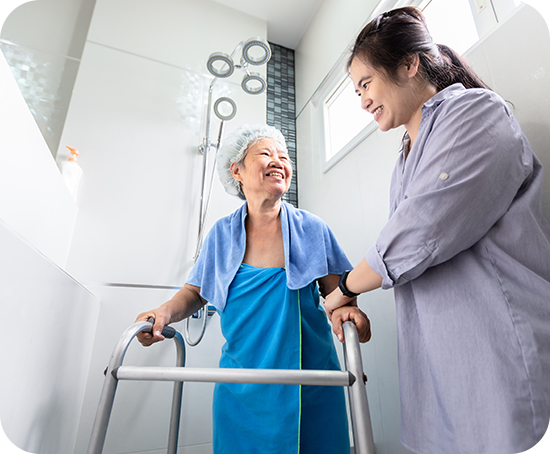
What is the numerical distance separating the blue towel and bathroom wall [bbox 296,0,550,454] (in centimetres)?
33

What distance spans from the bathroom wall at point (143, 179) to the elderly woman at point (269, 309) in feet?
1.50

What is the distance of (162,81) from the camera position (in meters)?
1.76

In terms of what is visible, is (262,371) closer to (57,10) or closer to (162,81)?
(162,81)

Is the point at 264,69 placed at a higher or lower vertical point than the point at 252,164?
higher

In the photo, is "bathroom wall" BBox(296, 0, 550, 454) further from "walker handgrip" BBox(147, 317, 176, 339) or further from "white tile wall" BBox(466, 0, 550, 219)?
"walker handgrip" BBox(147, 317, 176, 339)

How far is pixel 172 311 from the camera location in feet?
3.13

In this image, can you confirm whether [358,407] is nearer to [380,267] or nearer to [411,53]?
[380,267]

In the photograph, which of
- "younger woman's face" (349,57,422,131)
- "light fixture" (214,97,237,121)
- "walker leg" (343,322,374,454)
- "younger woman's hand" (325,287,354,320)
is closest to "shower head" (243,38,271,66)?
"light fixture" (214,97,237,121)

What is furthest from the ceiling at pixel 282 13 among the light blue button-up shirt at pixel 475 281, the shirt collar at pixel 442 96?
the light blue button-up shirt at pixel 475 281

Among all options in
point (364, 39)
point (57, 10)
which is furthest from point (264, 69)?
point (364, 39)

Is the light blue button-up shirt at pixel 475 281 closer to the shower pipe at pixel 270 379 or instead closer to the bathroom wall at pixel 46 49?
the shower pipe at pixel 270 379

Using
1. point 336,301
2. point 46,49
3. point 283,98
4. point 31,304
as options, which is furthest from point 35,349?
point 283,98

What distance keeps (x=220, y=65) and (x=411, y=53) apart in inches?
39.5

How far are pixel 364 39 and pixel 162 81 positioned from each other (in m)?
1.29
